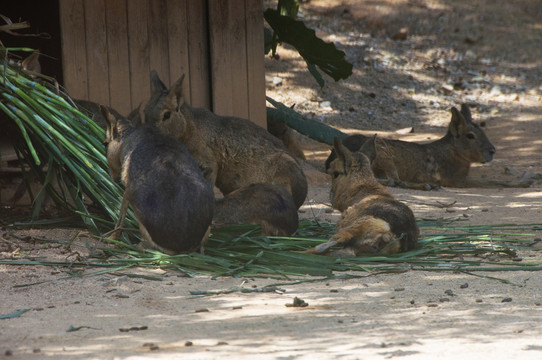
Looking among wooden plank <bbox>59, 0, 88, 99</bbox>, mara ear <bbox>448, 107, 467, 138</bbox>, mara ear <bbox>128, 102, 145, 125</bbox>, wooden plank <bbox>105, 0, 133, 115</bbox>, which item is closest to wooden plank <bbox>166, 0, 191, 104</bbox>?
wooden plank <bbox>105, 0, 133, 115</bbox>

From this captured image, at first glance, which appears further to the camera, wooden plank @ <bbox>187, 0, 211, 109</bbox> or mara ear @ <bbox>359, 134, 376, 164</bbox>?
wooden plank @ <bbox>187, 0, 211, 109</bbox>

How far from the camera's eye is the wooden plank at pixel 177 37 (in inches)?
342

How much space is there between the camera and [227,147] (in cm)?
751

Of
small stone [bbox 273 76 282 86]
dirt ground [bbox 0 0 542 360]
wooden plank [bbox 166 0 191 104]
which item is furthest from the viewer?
small stone [bbox 273 76 282 86]

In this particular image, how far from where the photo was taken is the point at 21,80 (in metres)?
6.19

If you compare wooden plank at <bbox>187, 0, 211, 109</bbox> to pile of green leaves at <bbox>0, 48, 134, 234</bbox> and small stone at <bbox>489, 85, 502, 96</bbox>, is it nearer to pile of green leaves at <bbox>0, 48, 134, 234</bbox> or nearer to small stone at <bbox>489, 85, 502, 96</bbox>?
pile of green leaves at <bbox>0, 48, 134, 234</bbox>

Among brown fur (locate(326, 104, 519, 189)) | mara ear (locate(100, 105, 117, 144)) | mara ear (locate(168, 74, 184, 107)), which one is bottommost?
brown fur (locate(326, 104, 519, 189))

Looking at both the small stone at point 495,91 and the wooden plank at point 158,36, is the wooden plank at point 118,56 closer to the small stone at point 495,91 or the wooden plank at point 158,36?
the wooden plank at point 158,36

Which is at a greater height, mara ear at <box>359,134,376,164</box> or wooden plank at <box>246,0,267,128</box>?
wooden plank at <box>246,0,267,128</box>

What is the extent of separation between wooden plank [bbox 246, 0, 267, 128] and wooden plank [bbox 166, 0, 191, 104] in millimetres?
786

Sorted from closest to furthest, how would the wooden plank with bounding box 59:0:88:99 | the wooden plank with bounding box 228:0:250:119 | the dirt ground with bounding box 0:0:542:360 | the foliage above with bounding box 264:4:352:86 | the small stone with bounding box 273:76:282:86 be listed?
the dirt ground with bounding box 0:0:542:360, the wooden plank with bounding box 59:0:88:99, the wooden plank with bounding box 228:0:250:119, the foliage above with bounding box 264:4:352:86, the small stone with bounding box 273:76:282:86

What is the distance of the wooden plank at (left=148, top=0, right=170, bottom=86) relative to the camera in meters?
8.57

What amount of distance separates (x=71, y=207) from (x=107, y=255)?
0.89m

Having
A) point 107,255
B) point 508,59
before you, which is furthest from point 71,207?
point 508,59
